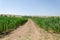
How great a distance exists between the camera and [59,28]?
81.9 feet

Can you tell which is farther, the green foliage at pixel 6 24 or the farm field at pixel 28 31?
the green foliage at pixel 6 24

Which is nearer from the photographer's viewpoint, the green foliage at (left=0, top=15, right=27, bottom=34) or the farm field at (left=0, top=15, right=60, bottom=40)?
the farm field at (left=0, top=15, right=60, bottom=40)

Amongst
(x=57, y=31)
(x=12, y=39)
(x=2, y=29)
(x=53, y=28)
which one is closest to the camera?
(x=12, y=39)

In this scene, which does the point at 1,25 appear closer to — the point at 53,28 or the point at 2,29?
the point at 2,29

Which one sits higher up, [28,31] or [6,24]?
[6,24]

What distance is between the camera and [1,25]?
19922mm

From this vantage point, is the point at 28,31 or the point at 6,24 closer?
the point at 28,31

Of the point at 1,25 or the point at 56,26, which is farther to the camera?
the point at 56,26

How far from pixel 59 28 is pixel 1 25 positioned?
9107mm

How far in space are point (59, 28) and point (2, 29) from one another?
9054 mm

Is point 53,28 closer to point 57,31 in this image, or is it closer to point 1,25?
point 57,31

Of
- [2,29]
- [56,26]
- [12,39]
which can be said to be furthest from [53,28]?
[12,39]

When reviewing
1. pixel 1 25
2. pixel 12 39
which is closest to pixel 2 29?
pixel 1 25

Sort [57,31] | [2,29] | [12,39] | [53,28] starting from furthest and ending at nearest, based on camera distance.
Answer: [53,28], [57,31], [2,29], [12,39]
